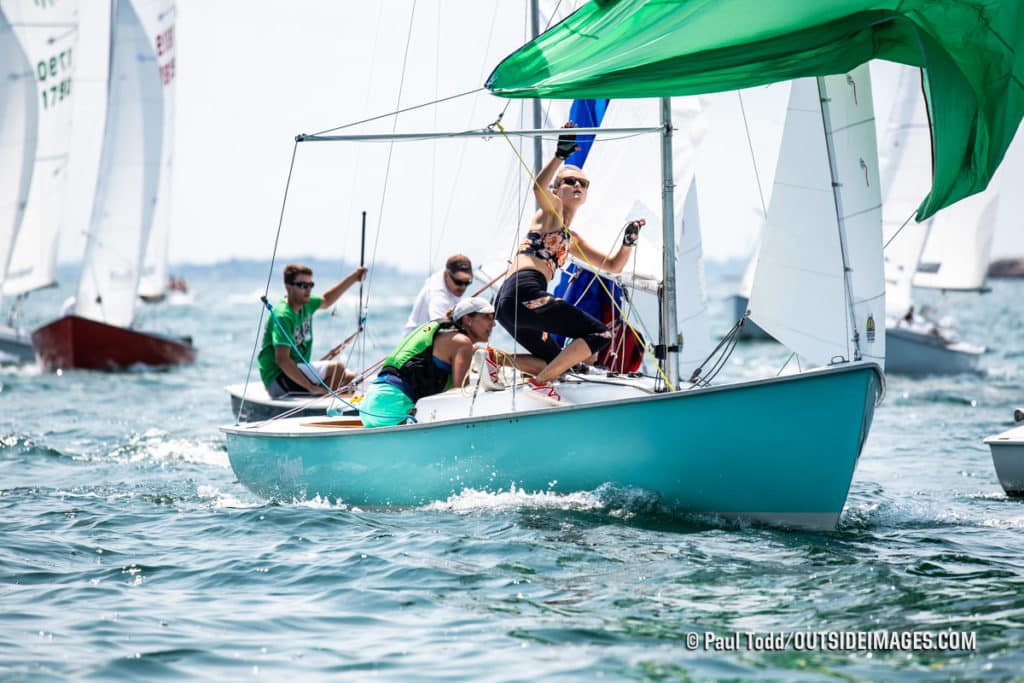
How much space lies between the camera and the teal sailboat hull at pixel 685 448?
20.5ft

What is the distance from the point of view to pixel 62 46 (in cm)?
2128

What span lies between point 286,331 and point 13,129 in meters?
12.5

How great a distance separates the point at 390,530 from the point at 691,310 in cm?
488

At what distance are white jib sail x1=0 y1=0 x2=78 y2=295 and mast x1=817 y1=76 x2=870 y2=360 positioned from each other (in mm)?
17125

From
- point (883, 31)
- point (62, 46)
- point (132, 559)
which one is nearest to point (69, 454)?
point (132, 559)

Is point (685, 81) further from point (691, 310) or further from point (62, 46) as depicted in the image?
point (62, 46)

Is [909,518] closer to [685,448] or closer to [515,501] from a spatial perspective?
[685,448]

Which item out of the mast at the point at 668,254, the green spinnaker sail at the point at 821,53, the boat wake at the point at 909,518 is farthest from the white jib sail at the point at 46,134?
the boat wake at the point at 909,518

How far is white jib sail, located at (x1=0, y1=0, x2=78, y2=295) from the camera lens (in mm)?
20906

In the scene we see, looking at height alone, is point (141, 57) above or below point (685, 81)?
above

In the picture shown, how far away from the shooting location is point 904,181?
21.9 m

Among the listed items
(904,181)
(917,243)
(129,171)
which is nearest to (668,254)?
(917,243)

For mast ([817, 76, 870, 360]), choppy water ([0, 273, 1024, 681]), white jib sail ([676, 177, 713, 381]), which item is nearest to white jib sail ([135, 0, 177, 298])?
white jib sail ([676, 177, 713, 381])

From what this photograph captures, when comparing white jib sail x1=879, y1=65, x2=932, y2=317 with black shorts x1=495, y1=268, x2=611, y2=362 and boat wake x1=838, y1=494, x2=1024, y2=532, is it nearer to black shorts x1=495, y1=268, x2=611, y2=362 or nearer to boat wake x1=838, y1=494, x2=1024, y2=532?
boat wake x1=838, y1=494, x2=1024, y2=532
